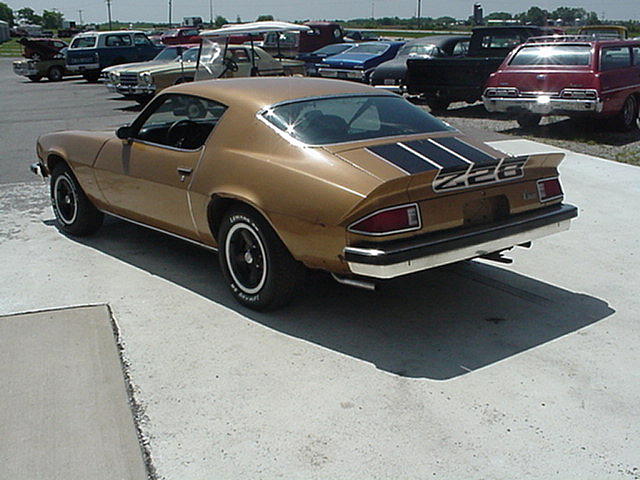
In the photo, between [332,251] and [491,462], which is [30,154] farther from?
[491,462]

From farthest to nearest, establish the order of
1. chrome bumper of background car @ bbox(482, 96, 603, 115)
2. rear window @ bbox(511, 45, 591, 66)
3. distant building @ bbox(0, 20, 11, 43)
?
distant building @ bbox(0, 20, 11, 43), rear window @ bbox(511, 45, 591, 66), chrome bumper of background car @ bbox(482, 96, 603, 115)

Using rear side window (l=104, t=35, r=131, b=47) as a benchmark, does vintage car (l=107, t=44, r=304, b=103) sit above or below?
below

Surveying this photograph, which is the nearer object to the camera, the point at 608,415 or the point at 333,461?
the point at 333,461

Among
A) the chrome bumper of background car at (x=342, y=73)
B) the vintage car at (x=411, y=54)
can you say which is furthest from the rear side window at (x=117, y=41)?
the vintage car at (x=411, y=54)

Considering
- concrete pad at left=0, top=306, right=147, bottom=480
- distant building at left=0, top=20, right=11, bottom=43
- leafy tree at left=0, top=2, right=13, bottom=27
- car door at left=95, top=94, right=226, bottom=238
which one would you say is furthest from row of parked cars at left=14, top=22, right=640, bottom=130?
leafy tree at left=0, top=2, right=13, bottom=27

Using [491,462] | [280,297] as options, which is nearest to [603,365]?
[491,462]

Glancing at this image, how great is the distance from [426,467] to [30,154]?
946 cm

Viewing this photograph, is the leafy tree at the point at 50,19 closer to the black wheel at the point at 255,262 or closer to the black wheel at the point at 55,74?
the black wheel at the point at 55,74

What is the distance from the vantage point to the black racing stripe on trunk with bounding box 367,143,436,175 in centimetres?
439

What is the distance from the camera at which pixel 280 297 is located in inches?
185

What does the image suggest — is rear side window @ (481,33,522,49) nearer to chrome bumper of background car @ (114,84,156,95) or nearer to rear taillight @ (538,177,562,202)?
chrome bumper of background car @ (114,84,156,95)

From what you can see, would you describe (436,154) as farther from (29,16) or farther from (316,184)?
(29,16)

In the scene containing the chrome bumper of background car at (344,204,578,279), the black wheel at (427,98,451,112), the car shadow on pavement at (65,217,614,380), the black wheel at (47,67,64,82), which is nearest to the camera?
the chrome bumper of background car at (344,204,578,279)

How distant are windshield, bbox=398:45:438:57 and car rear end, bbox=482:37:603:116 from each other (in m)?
5.17
